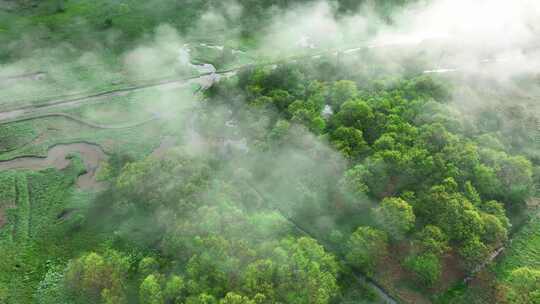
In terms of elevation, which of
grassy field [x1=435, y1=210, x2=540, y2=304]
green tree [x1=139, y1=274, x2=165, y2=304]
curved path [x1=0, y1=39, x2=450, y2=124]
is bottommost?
grassy field [x1=435, y1=210, x2=540, y2=304]

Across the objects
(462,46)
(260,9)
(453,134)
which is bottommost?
(453,134)

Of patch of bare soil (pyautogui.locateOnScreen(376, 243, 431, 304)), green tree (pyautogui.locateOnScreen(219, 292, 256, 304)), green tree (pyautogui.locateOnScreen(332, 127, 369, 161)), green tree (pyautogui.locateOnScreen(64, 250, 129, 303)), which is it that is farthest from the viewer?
green tree (pyautogui.locateOnScreen(332, 127, 369, 161))

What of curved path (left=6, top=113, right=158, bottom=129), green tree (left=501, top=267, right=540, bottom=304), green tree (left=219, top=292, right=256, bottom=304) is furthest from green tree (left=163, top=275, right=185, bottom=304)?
green tree (left=501, top=267, right=540, bottom=304)

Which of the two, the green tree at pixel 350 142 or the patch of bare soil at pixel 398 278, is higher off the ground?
the green tree at pixel 350 142

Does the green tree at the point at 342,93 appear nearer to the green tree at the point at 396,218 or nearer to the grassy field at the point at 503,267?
the green tree at the point at 396,218

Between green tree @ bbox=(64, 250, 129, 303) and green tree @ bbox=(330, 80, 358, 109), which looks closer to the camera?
green tree @ bbox=(64, 250, 129, 303)

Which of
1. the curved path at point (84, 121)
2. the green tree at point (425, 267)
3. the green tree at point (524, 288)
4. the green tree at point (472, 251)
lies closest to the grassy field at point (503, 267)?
the green tree at point (524, 288)

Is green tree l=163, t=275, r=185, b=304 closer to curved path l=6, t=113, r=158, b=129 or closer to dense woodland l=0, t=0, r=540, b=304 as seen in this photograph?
dense woodland l=0, t=0, r=540, b=304

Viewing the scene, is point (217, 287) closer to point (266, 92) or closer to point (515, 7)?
point (266, 92)

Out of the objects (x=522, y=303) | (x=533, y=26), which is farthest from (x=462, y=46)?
(x=522, y=303)
